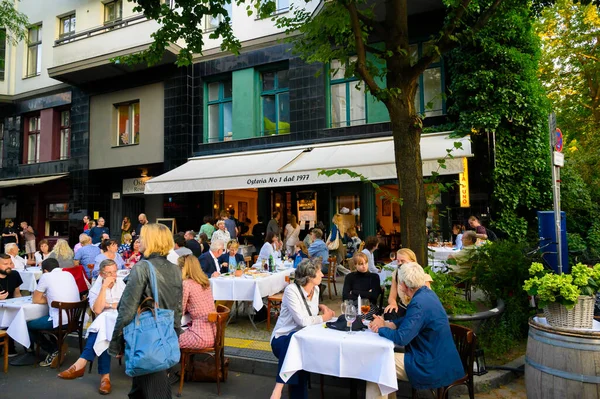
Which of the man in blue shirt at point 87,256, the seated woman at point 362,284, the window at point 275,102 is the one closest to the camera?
the seated woman at point 362,284

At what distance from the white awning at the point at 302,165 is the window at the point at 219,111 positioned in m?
1.26

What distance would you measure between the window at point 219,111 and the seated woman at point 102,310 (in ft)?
29.4

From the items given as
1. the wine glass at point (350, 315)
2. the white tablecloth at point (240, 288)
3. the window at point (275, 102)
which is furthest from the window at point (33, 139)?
the wine glass at point (350, 315)

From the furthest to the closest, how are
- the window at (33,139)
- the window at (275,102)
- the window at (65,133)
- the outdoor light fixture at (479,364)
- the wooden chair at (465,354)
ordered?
the window at (33,139)
the window at (65,133)
the window at (275,102)
the outdoor light fixture at (479,364)
the wooden chair at (465,354)

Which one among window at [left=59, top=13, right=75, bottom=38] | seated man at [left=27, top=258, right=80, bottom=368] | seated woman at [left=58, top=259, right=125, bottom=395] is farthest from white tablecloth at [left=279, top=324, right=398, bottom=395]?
window at [left=59, top=13, right=75, bottom=38]

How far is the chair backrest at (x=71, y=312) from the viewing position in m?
4.91

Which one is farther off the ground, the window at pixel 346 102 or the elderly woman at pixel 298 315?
the window at pixel 346 102

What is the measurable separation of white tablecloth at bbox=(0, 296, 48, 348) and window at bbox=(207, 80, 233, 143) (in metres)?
8.66

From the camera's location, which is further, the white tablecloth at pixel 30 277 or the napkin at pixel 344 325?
the white tablecloth at pixel 30 277

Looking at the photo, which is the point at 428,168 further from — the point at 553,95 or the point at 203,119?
the point at 553,95

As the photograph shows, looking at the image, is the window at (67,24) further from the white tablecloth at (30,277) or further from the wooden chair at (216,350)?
the wooden chair at (216,350)

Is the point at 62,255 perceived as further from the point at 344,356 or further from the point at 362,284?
the point at 344,356

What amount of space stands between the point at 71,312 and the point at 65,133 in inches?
547

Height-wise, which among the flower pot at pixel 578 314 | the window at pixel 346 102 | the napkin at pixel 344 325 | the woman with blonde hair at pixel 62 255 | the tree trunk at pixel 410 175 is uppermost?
the window at pixel 346 102
